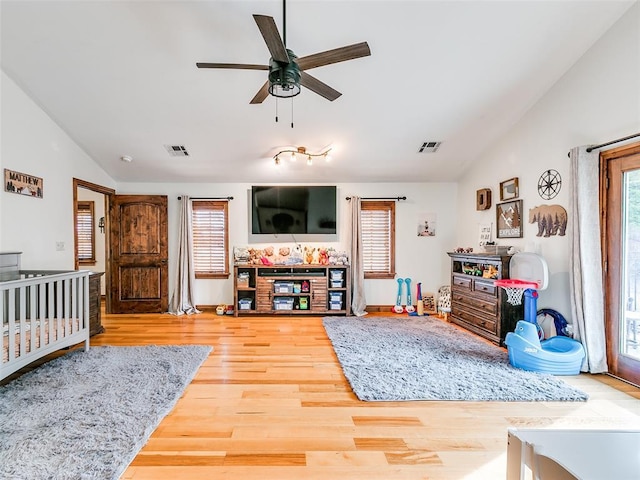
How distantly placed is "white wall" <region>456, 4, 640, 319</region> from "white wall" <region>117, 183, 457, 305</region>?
3.60ft

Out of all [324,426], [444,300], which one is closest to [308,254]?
[444,300]

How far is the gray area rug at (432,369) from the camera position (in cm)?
249

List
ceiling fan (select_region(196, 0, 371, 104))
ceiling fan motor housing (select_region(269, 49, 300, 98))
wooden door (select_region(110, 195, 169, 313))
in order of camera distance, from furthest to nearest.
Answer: wooden door (select_region(110, 195, 169, 313))
ceiling fan motor housing (select_region(269, 49, 300, 98))
ceiling fan (select_region(196, 0, 371, 104))

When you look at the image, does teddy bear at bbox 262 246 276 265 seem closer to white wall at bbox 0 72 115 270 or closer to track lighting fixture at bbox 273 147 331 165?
track lighting fixture at bbox 273 147 331 165

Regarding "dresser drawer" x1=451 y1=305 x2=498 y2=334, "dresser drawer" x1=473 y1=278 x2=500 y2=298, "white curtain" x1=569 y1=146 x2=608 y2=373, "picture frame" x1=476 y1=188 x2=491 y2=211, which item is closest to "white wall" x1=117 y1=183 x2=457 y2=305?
"picture frame" x1=476 y1=188 x2=491 y2=211

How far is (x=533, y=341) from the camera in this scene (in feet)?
9.81

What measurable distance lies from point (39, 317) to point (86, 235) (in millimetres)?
3845

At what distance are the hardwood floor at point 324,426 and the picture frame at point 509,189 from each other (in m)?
2.28

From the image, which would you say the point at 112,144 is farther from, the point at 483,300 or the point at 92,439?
the point at 483,300

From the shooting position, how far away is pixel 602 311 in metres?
2.90

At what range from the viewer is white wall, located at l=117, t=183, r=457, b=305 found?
555cm

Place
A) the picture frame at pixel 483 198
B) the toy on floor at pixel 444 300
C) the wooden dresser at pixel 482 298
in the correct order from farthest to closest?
the toy on floor at pixel 444 300 → the picture frame at pixel 483 198 → the wooden dresser at pixel 482 298

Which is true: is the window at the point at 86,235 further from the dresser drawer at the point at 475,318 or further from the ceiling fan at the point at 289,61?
the dresser drawer at the point at 475,318

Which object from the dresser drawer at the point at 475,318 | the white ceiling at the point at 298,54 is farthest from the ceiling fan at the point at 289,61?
the dresser drawer at the point at 475,318
